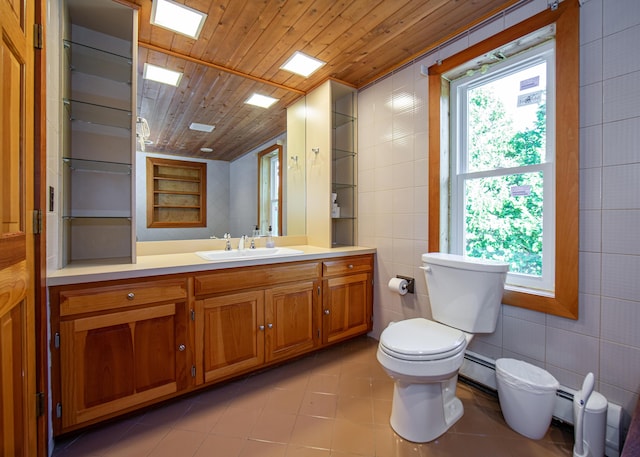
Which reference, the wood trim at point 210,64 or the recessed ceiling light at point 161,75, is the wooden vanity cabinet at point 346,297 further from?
the recessed ceiling light at point 161,75

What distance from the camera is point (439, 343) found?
142 centimetres

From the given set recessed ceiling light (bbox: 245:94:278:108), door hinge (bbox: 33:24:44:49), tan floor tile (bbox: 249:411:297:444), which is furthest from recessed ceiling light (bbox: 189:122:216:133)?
tan floor tile (bbox: 249:411:297:444)

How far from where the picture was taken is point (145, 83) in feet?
6.72

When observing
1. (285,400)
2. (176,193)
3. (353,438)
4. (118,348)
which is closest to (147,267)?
(118,348)

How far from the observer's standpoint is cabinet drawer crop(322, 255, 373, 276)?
7.43 ft

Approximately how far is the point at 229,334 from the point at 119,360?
568 millimetres

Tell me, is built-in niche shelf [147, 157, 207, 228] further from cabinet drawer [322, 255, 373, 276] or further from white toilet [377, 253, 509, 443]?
white toilet [377, 253, 509, 443]

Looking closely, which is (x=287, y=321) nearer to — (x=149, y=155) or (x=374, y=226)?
(x=374, y=226)

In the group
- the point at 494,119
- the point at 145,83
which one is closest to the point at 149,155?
the point at 145,83

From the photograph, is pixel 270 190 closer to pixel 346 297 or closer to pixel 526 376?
pixel 346 297

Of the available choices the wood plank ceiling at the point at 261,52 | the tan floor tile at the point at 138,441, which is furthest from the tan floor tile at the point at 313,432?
the wood plank ceiling at the point at 261,52

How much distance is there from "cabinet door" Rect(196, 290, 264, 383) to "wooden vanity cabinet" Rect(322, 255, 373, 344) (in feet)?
1.85

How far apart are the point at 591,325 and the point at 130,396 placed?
2.36 metres

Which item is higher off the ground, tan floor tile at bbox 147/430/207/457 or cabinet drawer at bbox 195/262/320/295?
cabinet drawer at bbox 195/262/320/295
